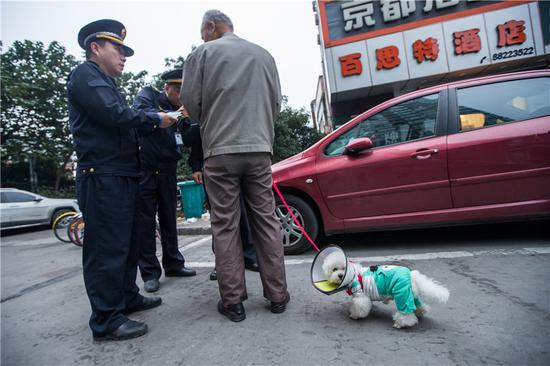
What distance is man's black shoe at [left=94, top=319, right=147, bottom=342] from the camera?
68.9 inches

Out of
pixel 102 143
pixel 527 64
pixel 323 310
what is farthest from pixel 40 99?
pixel 527 64

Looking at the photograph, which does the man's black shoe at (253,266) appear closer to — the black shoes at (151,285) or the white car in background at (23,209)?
the black shoes at (151,285)

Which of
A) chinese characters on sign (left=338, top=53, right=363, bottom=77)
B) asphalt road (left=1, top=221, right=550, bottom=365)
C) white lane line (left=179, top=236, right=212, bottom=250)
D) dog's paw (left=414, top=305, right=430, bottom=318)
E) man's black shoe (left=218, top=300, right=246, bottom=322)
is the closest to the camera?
asphalt road (left=1, top=221, right=550, bottom=365)

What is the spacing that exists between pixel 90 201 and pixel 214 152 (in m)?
0.79

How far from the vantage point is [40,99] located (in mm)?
15852

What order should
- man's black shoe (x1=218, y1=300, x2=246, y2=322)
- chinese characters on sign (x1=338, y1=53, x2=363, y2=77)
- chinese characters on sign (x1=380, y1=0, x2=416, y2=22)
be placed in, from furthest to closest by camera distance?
chinese characters on sign (x1=338, y1=53, x2=363, y2=77)
chinese characters on sign (x1=380, y1=0, x2=416, y2=22)
man's black shoe (x1=218, y1=300, x2=246, y2=322)

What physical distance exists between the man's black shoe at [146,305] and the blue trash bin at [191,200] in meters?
4.37

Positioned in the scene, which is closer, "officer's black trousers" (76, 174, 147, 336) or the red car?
"officer's black trousers" (76, 174, 147, 336)

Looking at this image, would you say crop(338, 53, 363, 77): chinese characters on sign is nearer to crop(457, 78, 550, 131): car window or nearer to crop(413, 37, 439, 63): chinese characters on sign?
crop(413, 37, 439, 63): chinese characters on sign

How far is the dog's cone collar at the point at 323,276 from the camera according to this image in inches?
62.3

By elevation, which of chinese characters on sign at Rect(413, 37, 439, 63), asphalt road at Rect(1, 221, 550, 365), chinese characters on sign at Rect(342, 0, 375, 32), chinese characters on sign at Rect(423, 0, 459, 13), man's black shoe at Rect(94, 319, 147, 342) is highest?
chinese characters on sign at Rect(342, 0, 375, 32)

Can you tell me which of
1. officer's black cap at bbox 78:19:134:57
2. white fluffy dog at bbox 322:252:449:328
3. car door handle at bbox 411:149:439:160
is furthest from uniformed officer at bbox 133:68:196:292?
car door handle at bbox 411:149:439:160

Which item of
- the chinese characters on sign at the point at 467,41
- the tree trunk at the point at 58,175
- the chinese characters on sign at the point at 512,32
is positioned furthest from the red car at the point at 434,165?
the tree trunk at the point at 58,175

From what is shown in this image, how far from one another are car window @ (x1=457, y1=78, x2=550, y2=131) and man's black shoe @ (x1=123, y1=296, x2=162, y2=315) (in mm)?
3083
